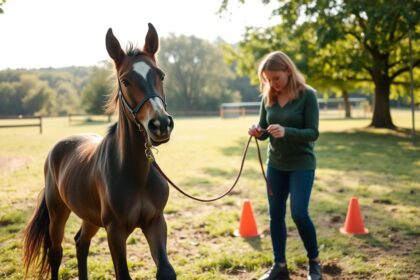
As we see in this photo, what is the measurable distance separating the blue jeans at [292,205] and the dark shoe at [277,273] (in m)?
0.07

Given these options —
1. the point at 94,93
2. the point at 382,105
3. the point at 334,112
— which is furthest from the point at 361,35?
the point at 334,112

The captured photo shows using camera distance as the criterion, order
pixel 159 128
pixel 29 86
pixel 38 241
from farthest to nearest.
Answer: pixel 29 86, pixel 38 241, pixel 159 128

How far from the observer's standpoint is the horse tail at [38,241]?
3.81 meters

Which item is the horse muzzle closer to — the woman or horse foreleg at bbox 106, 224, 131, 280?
horse foreleg at bbox 106, 224, 131, 280

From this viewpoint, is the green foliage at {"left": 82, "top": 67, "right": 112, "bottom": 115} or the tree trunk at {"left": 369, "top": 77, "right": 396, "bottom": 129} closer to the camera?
the tree trunk at {"left": 369, "top": 77, "right": 396, "bottom": 129}

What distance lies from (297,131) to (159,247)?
5.42 feet

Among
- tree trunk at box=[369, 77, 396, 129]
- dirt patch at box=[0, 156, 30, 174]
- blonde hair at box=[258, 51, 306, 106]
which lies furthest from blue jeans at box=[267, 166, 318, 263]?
tree trunk at box=[369, 77, 396, 129]

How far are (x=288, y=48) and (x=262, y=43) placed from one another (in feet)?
5.53

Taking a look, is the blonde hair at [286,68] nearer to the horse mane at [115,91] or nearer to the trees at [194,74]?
the horse mane at [115,91]

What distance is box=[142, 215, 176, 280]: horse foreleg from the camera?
2.69 metres

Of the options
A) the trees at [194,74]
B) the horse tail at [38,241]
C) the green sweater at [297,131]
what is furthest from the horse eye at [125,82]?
the trees at [194,74]

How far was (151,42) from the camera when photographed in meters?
2.96

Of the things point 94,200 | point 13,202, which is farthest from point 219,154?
point 94,200

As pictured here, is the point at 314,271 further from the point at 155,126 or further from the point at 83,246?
the point at 155,126
